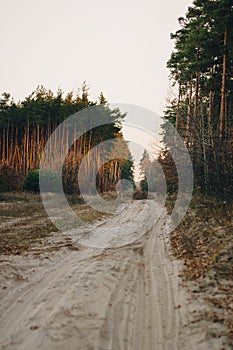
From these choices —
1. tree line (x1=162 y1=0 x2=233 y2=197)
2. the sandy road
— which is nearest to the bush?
tree line (x1=162 y1=0 x2=233 y2=197)

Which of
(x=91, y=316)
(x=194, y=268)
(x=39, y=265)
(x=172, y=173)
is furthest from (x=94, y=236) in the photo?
(x=172, y=173)

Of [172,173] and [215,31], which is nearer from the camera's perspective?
[215,31]

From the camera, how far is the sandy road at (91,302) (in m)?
3.84

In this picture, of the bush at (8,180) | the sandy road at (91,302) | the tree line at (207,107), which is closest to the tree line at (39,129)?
the bush at (8,180)

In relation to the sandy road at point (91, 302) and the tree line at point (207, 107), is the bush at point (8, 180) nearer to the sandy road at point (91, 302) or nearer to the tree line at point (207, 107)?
the tree line at point (207, 107)

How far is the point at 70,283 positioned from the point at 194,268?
8.40 ft

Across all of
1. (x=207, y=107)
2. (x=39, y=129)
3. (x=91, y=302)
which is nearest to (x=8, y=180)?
(x=39, y=129)

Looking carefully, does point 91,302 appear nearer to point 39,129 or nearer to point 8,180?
Result: point 8,180

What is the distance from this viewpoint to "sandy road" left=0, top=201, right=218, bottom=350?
12.6ft

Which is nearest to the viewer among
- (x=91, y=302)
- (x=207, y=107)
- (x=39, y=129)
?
(x=91, y=302)

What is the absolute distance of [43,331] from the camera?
12.9 ft

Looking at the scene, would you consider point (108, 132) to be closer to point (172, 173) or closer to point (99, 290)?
point (172, 173)

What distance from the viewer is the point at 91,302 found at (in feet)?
16.2

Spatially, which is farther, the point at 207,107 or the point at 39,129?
the point at 39,129
